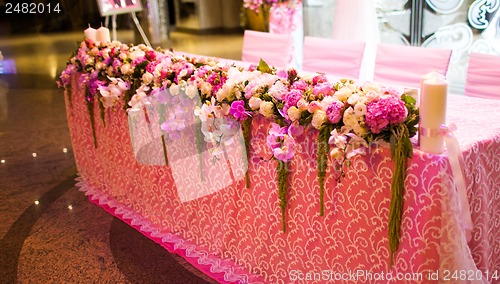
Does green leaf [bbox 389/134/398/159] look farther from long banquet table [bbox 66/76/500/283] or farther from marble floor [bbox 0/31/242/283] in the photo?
marble floor [bbox 0/31/242/283]

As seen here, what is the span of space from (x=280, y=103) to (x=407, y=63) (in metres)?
1.54

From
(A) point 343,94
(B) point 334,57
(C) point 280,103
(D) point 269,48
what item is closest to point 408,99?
(A) point 343,94

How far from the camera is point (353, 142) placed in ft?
6.20

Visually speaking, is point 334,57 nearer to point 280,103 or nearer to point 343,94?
point 280,103

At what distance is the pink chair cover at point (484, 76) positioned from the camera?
301 centimetres

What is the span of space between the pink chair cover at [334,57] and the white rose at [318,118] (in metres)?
1.81

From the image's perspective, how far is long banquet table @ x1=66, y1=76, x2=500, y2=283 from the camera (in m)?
1.79

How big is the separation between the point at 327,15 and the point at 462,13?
1.69 meters

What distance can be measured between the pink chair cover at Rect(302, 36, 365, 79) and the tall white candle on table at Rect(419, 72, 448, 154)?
194 centimetres

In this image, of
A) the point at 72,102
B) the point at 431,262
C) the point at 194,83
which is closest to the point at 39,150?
the point at 72,102

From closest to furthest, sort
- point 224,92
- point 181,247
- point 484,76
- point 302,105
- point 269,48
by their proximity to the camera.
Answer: point 302,105 < point 224,92 < point 181,247 < point 484,76 < point 269,48

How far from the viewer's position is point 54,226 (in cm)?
335

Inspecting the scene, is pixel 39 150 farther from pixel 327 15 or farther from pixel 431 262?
pixel 431 262

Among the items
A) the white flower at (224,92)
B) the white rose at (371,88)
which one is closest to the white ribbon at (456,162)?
the white rose at (371,88)
